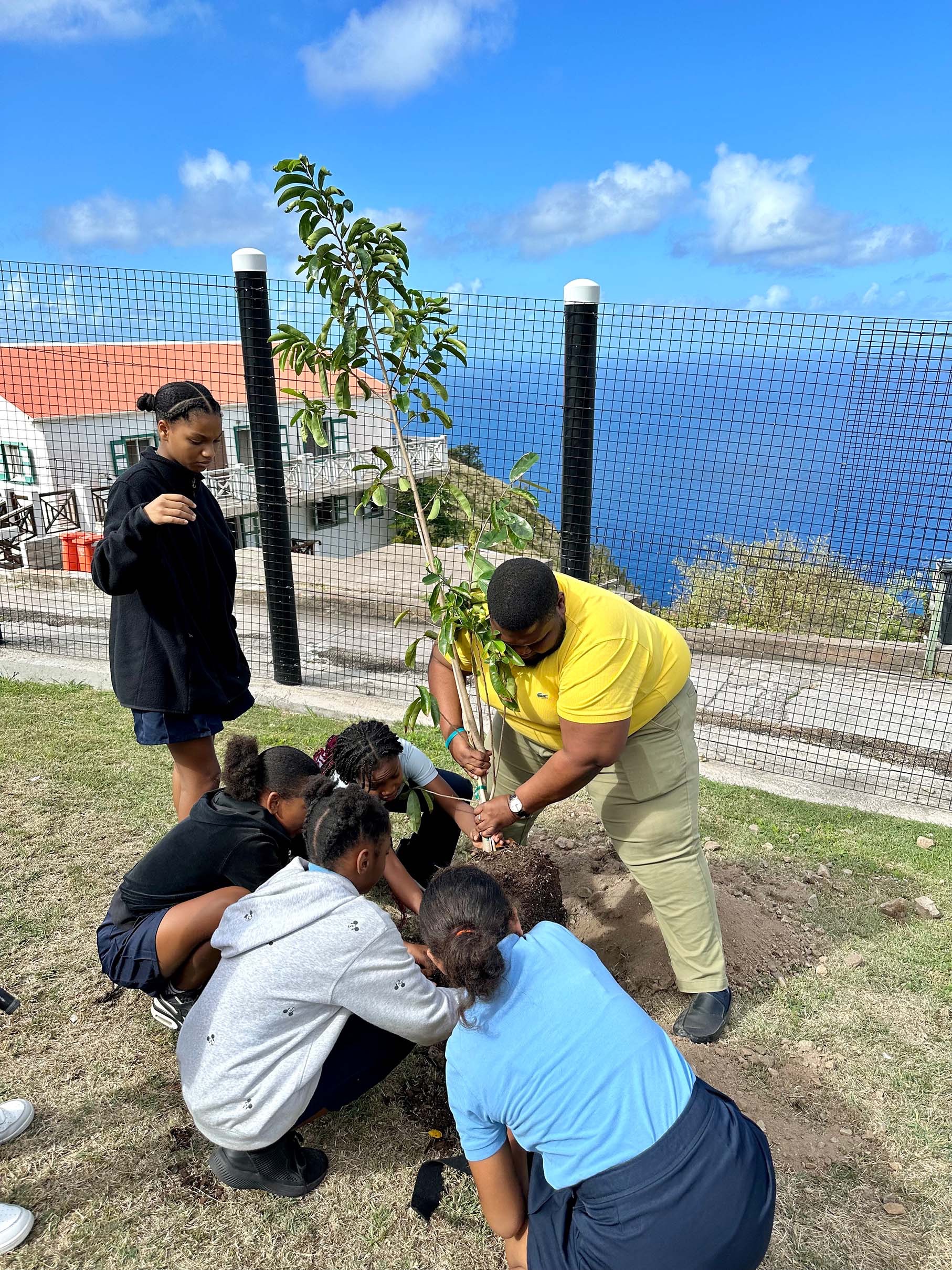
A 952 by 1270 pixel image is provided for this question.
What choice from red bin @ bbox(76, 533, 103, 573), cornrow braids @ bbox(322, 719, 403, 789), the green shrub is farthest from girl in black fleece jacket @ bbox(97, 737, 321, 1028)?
red bin @ bbox(76, 533, 103, 573)

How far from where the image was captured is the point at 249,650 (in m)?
6.90

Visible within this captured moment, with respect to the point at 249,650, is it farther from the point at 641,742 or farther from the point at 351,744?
the point at 641,742

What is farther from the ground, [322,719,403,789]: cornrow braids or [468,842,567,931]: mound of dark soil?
[322,719,403,789]: cornrow braids

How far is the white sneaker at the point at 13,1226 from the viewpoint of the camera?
2.17 m

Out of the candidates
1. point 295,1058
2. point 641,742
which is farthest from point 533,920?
point 295,1058

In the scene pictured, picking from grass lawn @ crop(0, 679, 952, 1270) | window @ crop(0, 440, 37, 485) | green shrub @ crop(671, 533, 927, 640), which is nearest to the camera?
grass lawn @ crop(0, 679, 952, 1270)

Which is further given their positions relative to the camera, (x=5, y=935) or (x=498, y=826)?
(x=5, y=935)

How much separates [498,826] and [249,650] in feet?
14.7

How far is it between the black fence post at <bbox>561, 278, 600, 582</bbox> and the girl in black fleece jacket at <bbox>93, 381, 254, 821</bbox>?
6.63ft

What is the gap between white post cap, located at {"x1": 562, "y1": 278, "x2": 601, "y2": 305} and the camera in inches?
181

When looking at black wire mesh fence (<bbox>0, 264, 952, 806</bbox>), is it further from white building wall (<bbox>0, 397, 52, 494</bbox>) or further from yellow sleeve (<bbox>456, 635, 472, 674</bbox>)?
white building wall (<bbox>0, 397, 52, 494</bbox>)

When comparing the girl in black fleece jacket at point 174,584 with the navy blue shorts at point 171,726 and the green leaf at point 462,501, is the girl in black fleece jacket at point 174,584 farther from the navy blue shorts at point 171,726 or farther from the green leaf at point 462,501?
the green leaf at point 462,501

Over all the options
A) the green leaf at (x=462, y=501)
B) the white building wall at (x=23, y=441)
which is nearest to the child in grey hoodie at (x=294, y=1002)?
the green leaf at (x=462, y=501)

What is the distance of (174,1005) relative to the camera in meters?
2.78
